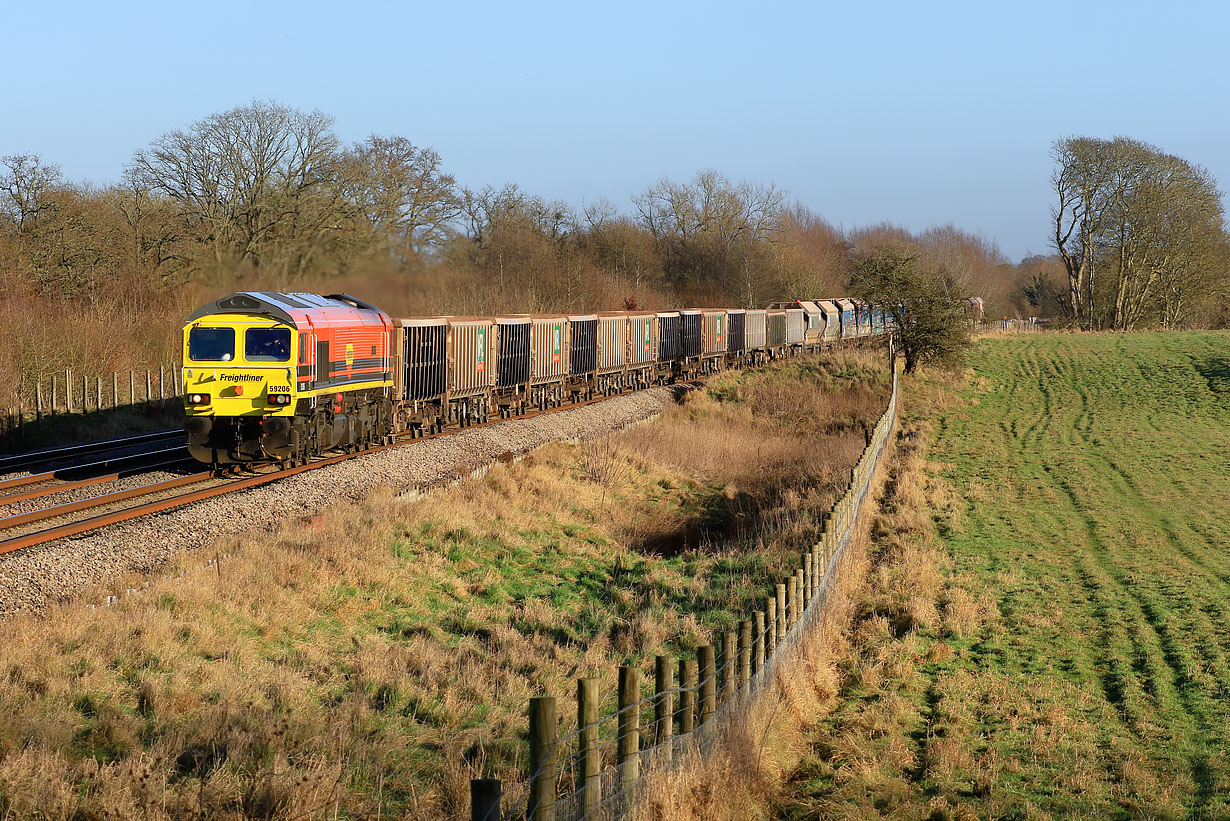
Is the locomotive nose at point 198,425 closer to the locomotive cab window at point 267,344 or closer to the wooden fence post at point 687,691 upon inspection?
the locomotive cab window at point 267,344

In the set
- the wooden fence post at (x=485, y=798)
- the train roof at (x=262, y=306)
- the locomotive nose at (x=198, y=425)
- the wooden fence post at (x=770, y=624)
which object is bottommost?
the wooden fence post at (x=770, y=624)

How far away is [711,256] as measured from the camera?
8050 cm

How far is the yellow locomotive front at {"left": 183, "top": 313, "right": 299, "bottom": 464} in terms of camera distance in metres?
18.5

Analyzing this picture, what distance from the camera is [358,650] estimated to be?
1070 cm

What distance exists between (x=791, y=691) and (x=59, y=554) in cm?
901

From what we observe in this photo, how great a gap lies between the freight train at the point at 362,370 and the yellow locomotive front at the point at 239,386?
2 cm

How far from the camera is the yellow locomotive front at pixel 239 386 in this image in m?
18.5

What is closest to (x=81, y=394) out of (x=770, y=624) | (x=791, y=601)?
(x=791, y=601)

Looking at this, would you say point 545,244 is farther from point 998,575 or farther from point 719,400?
point 998,575

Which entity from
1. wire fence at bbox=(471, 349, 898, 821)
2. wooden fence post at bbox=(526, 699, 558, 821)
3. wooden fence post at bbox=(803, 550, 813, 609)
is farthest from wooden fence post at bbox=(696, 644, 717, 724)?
wooden fence post at bbox=(803, 550, 813, 609)

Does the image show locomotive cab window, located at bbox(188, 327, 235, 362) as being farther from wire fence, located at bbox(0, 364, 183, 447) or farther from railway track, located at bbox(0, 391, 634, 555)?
wire fence, located at bbox(0, 364, 183, 447)

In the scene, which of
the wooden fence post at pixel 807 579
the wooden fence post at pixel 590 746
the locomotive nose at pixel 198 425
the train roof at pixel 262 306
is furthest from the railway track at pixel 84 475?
the wooden fence post at pixel 590 746

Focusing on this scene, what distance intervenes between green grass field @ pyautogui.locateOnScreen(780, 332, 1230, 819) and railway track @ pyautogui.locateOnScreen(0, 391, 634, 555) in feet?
34.3

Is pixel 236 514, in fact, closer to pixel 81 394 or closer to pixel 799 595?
pixel 799 595
